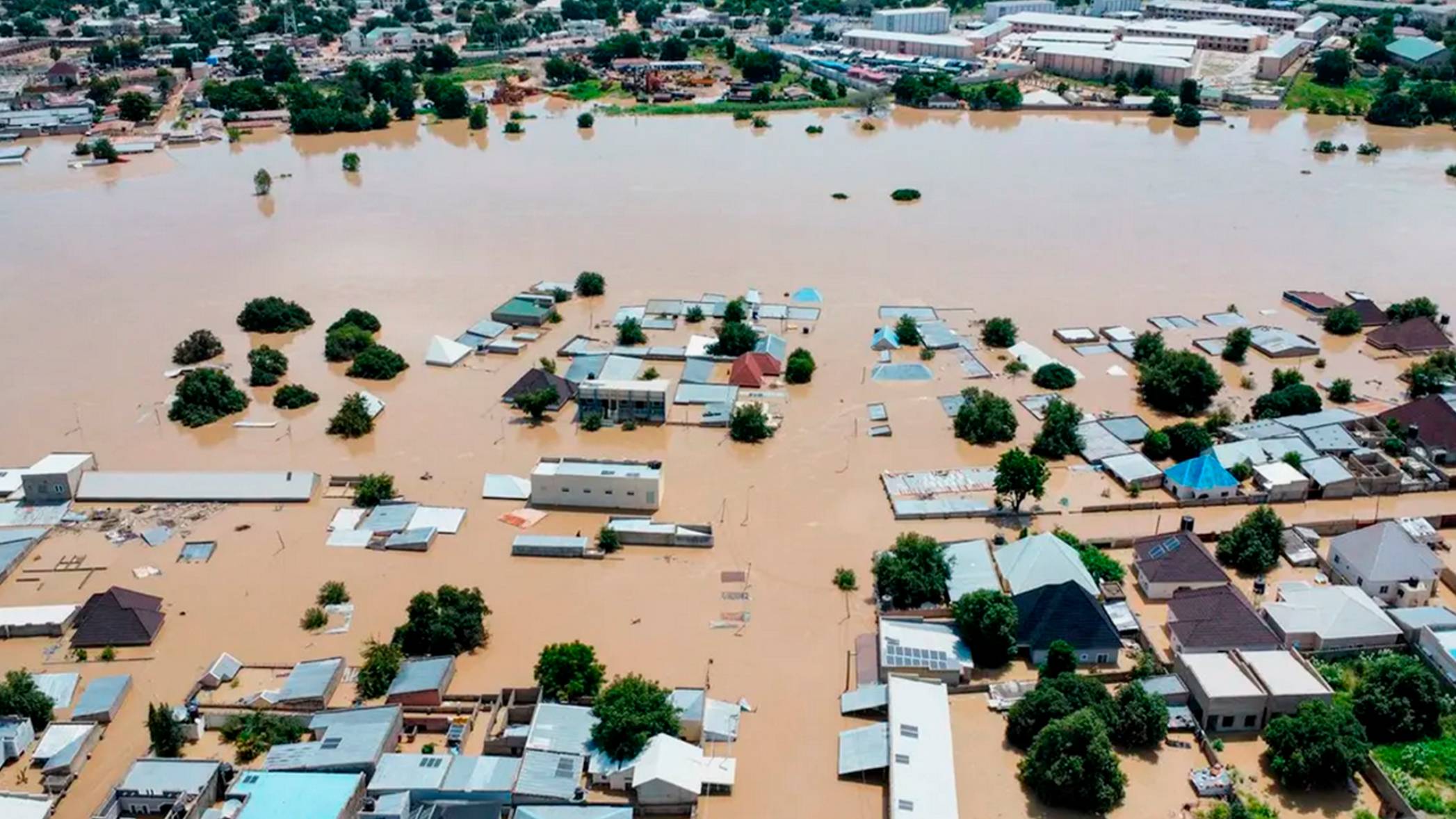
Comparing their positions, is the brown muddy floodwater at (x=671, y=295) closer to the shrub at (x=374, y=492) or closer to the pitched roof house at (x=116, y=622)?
the pitched roof house at (x=116, y=622)

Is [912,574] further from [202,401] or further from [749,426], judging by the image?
[202,401]

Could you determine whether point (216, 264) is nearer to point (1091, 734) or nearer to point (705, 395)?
point (705, 395)

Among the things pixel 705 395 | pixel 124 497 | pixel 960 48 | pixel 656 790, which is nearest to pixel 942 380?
pixel 705 395

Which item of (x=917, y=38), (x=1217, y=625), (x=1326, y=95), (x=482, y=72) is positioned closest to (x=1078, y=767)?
(x=1217, y=625)

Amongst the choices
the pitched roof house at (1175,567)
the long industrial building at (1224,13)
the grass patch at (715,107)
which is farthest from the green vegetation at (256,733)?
the long industrial building at (1224,13)

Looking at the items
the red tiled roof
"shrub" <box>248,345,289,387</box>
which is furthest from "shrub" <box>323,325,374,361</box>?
the red tiled roof
